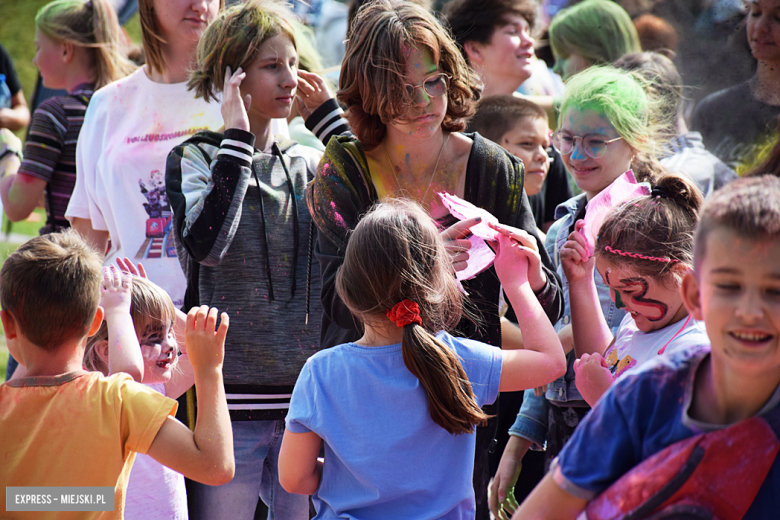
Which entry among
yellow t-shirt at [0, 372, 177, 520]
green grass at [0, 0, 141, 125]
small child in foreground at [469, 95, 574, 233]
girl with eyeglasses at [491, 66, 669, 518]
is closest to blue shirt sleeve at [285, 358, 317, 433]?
yellow t-shirt at [0, 372, 177, 520]

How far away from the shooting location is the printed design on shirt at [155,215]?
2.90m

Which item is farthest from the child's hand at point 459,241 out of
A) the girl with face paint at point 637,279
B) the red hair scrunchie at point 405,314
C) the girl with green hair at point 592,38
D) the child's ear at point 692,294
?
the girl with green hair at point 592,38

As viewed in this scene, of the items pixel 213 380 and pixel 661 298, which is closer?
pixel 213 380

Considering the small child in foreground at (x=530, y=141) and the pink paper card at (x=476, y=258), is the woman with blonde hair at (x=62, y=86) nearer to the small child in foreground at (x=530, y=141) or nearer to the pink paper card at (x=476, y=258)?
the small child in foreground at (x=530, y=141)

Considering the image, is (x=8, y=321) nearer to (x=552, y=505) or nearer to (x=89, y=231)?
(x=552, y=505)

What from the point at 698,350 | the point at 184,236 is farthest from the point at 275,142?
the point at 698,350

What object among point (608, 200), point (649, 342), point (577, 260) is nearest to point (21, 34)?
point (608, 200)

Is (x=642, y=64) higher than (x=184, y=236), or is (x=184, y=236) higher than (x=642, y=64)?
(x=642, y=64)

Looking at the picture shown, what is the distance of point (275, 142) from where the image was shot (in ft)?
8.75

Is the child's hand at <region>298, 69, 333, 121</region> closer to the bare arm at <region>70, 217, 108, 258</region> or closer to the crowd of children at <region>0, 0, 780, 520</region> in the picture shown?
the crowd of children at <region>0, 0, 780, 520</region>

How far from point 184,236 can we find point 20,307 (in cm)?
74

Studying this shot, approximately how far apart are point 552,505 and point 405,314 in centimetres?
60

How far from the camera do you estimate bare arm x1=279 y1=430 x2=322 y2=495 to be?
1675mm

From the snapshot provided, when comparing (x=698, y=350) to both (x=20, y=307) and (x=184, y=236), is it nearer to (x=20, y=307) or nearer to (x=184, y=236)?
(x=20, y=307)
